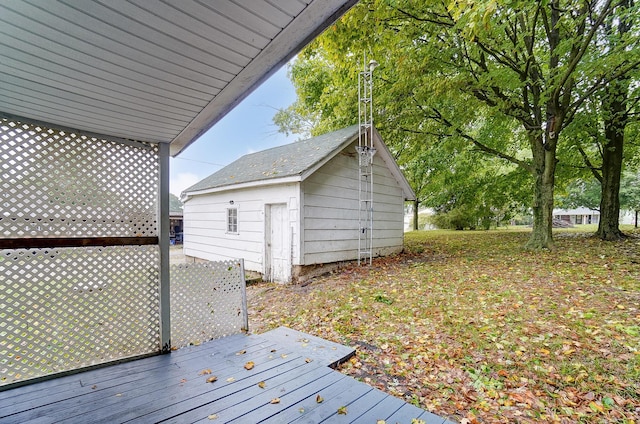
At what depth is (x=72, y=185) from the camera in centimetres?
288

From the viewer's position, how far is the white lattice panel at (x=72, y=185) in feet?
8.43

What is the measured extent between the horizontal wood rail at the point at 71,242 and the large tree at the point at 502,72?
4192 mm

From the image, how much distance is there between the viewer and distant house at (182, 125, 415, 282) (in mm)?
7395

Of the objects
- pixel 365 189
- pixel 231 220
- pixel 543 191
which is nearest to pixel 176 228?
pixel 231 220

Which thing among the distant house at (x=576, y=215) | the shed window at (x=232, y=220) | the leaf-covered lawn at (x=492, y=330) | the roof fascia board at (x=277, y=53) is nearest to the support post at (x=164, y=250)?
the roof fascia board at (x=277, y=53)

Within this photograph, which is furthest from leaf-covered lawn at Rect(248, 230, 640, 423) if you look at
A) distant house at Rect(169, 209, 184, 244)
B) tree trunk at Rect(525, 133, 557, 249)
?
distant house at Rect(169, 209, 184, 244)

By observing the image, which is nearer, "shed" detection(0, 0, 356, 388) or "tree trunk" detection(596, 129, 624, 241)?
"shed" detection(0, 0, 356, 388)

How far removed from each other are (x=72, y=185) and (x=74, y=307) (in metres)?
1.18

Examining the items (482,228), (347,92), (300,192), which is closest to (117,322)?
(300,192)

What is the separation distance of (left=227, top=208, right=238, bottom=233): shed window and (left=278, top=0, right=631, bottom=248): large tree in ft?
16.7

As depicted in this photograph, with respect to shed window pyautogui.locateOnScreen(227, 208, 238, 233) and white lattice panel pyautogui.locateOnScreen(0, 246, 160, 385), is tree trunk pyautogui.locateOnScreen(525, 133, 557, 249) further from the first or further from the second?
white lattice panel pyautogui.locateOnScreen(0, 246, 160, 385)

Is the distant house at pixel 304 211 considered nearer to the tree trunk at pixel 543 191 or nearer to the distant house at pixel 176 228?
the tree trunk at pixel 543 191

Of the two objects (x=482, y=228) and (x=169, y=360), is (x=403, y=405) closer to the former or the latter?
(x=169, y=360)

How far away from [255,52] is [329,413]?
8.53ft
